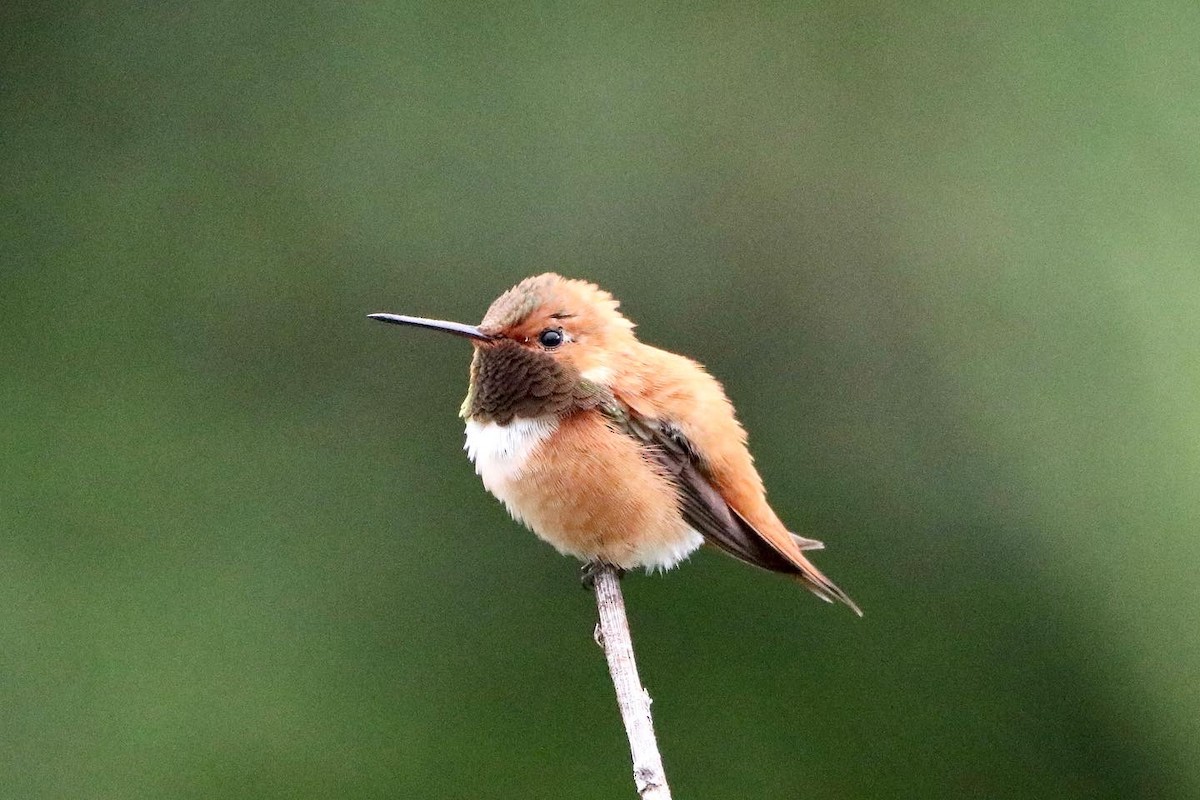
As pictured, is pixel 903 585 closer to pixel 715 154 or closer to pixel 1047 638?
pixel 1047 638

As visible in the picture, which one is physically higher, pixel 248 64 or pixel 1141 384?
pixel 248 64

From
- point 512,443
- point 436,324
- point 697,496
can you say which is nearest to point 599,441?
point 512,443

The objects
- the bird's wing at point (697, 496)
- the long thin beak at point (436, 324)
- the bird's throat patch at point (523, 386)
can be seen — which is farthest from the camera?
the bird's wing at point (697, 496)

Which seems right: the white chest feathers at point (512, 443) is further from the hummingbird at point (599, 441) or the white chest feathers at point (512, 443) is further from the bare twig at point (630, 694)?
the bare twig at point (630, 694)

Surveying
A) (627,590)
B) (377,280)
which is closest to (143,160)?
(377,280)

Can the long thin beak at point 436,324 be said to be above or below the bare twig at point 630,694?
above

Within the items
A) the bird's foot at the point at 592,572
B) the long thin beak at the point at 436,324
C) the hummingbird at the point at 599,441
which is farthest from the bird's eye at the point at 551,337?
the bird's foot at the point at 592,572
